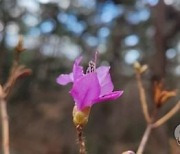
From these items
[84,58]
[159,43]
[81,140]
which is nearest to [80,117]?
[81,140]

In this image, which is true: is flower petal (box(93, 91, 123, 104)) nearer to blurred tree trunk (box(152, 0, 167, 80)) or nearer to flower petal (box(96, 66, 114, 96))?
flower petal (box(96, 66, 114, 96))

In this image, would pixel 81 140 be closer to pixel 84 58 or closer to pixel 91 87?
pixel 91 87

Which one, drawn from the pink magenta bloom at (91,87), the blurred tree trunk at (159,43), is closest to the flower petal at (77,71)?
the pink magenta bloom at (91,87)

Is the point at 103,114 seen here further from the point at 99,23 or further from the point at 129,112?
the point at 99,23

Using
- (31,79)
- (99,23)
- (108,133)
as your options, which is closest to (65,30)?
(99,23)

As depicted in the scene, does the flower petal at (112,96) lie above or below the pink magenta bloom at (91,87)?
below

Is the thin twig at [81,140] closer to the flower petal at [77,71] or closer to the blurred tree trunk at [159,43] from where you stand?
the flower petal at [77,71]

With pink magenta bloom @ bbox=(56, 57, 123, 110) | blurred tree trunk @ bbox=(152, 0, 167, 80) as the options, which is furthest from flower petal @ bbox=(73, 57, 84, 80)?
blurred tree trunk @ bbox=(152, 0, 167, 80)

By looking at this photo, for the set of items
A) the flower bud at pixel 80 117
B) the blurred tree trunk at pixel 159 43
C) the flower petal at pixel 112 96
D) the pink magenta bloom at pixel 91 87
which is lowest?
the flower bud at pixel 80 117
